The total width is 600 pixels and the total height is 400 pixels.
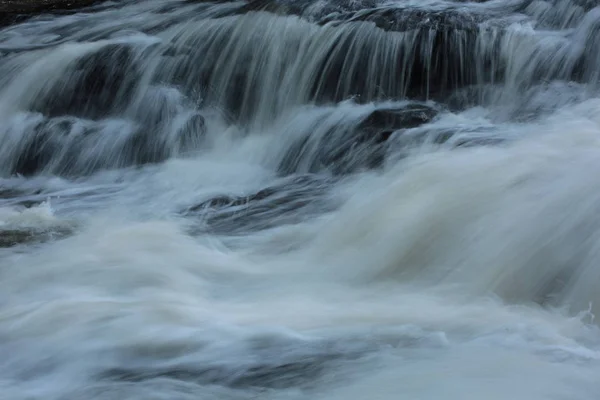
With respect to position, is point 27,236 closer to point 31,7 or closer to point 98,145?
point 98,145

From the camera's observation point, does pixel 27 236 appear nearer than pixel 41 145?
Yes

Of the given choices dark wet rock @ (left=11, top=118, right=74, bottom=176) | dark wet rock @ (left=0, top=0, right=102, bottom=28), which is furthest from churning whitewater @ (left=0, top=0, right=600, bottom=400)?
dark wet rock @ (left=0, top=0, right=102, bottom=28)

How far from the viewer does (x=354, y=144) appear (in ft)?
18.6

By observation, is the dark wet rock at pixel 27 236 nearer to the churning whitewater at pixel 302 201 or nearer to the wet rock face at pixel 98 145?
the churning whitewater at pixel 302 201

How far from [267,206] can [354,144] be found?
872 mm

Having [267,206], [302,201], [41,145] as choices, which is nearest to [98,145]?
[41,145]

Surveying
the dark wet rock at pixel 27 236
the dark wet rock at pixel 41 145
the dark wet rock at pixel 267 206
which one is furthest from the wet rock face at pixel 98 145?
the dark wet rock at pixel 27 236

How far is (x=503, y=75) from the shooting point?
241 inches

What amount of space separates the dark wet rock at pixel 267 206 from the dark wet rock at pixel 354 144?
17 cm

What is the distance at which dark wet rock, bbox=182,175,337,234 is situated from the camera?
497 cm

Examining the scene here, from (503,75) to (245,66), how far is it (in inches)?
84.2

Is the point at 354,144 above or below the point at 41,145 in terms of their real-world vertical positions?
below

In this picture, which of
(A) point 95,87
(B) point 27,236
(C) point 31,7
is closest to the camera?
(B) point 27,236

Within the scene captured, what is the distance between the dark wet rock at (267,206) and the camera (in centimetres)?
497
